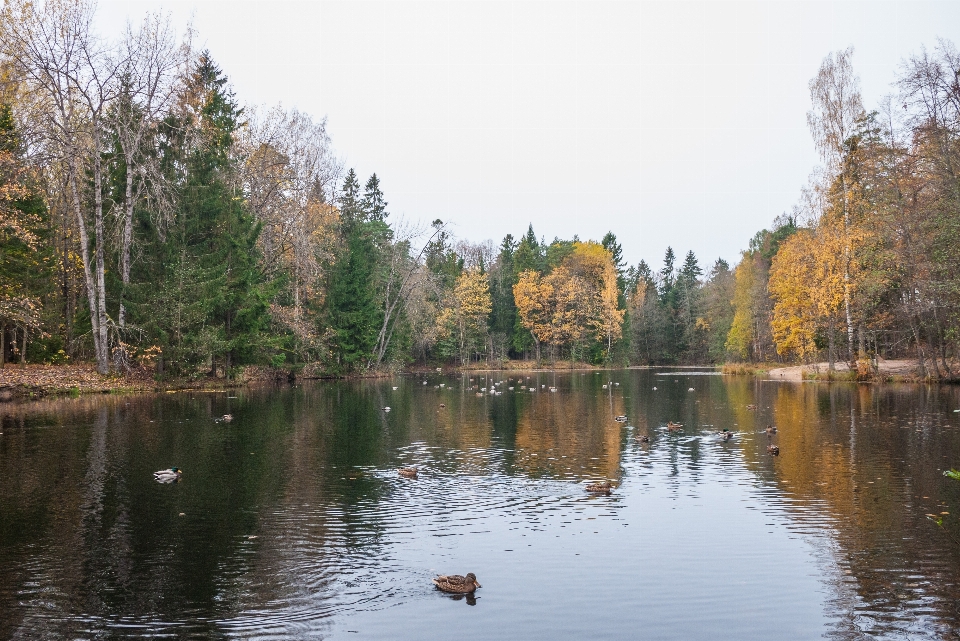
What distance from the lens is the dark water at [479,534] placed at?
28.3 feet

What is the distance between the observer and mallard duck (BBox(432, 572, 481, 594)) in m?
9.41

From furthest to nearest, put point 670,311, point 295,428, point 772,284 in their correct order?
point 670,311 → point 772,284 → point 295,428

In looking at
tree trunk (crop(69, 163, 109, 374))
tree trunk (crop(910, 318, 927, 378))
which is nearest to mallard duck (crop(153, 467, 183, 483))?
tree trunk (crop(69, 163, 109, 374))

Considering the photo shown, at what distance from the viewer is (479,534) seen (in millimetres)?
12359

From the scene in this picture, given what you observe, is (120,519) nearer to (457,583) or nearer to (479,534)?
(479,534)

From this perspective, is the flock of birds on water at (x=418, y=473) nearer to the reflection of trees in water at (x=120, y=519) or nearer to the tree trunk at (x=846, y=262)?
the reflection of trees in water at (x=120, y=519)

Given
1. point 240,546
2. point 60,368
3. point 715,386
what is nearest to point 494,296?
point 715,386

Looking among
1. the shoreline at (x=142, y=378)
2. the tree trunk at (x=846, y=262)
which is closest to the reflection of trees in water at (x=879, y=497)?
the tree trunk at (x=846, y=262)

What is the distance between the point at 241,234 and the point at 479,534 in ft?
124

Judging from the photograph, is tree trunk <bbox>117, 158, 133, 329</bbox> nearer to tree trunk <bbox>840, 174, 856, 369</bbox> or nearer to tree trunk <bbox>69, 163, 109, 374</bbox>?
tree trunk <bbox>69, 163, 109, 374</bbox>

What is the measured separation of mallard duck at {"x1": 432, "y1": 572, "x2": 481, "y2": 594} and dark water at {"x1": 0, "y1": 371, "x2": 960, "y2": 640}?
0.72ft

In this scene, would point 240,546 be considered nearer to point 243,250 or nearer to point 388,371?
point 243,250

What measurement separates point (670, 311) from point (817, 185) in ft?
212

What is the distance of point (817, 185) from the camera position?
51.2 meters
